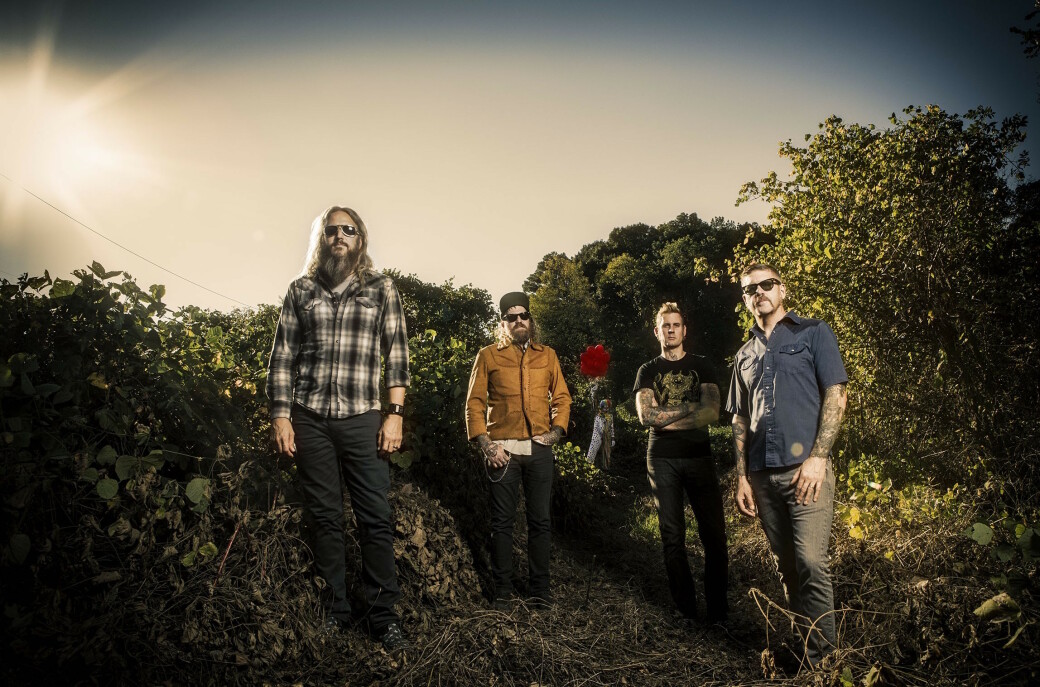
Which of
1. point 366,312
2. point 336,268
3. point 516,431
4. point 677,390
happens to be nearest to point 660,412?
point 677,390

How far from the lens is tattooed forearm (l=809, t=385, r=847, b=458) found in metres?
2.77

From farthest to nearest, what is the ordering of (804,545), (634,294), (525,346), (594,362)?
(634,294)
(594,362)
(525,346)
(804,545)

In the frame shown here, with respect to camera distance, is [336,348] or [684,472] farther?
[684,472]

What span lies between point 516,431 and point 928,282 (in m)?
3.22

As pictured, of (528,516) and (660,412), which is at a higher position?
(660,412)

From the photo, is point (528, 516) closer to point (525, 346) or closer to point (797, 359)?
point (525, 346)

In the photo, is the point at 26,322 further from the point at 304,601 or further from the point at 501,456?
the point at 501,456

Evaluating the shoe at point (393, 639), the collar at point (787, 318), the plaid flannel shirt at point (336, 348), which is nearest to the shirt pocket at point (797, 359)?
the collar at point (787, 318)

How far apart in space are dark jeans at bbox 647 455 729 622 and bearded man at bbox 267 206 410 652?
5.78ft

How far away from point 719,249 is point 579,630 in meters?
27.8

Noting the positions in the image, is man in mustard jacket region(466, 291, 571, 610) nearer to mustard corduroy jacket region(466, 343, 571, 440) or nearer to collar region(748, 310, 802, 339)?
mustard corduroy jacket region(466, 343, 571, 440)

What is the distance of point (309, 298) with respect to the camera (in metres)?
3.13

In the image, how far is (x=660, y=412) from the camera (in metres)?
3.85

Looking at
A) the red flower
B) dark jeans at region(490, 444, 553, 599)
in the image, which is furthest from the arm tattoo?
the red flower
